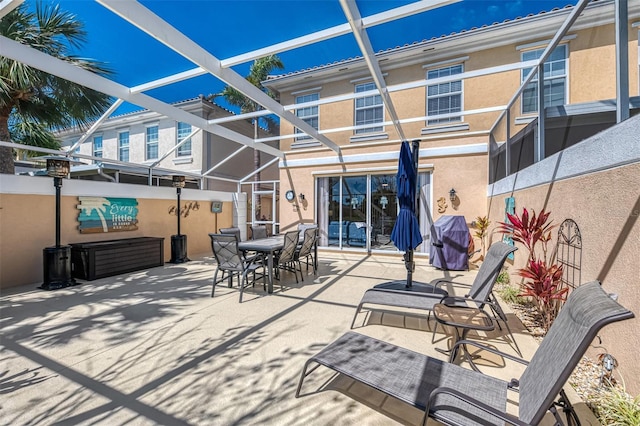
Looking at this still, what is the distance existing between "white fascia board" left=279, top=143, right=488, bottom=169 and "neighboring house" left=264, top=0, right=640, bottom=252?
34 mm

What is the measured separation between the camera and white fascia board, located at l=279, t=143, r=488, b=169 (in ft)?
28.3

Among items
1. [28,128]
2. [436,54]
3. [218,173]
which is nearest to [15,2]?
[28,128]

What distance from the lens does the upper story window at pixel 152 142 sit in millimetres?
14086

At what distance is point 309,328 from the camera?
3871 mm

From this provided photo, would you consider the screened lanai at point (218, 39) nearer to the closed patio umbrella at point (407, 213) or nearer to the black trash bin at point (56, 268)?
the closed patio umbrella at point (407, 213)

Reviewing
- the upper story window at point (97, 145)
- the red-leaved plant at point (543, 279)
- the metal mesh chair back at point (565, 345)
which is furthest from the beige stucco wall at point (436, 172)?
the upper story window at point (97, 145)

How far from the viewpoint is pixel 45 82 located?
21.2 ft

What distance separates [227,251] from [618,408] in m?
5.27

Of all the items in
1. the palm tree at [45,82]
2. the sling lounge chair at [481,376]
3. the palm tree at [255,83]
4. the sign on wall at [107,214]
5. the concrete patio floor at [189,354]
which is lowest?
the concrete patio floor at [189,354]

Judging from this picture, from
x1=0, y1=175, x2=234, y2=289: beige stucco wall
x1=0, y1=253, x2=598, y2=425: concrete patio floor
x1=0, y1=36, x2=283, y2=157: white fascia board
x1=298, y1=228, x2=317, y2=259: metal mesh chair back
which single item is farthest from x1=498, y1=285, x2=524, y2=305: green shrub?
x1=0, y1=175, x2=234, y2=289: beige stucco wall

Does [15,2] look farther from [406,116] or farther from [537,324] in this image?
[406,116]

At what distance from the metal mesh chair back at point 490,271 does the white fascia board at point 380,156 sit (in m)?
5.46

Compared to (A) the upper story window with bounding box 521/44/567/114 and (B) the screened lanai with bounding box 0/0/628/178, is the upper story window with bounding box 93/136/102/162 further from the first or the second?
(A) the upper story window with bounding box 521/44/567/114

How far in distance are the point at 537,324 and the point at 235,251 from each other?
4983 mm
